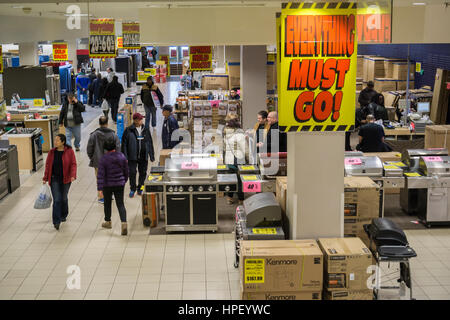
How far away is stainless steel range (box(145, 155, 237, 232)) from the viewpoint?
9500mm

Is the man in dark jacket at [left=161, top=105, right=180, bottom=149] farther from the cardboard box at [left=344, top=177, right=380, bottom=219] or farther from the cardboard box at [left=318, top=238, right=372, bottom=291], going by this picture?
the cardboard box at [left=318, top=238, right=372, bottom=291]

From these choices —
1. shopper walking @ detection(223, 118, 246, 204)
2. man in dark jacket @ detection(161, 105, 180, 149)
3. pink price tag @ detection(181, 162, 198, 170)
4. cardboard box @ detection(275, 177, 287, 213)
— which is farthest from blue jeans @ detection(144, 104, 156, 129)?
cardboard box @ detection(275, 177, 287, 213)

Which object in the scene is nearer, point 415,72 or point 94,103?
point 415,72

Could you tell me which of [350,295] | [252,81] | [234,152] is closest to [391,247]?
[350,295]

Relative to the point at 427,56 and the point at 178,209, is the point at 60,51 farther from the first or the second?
the point at 178,209

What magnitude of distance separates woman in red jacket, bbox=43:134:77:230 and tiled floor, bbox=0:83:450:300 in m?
0.45

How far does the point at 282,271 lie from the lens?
6445 mm

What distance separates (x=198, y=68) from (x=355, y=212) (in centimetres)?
1152

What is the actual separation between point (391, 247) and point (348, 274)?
65 cm

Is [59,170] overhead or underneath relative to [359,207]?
overhead

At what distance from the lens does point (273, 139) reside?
11.1 metres

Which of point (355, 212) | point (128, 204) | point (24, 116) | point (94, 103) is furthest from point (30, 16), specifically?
point (355, 212)

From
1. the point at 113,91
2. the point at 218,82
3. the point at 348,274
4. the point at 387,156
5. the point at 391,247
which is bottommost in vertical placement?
the point at 348,274

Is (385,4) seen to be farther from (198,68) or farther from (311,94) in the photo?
(198,68)
